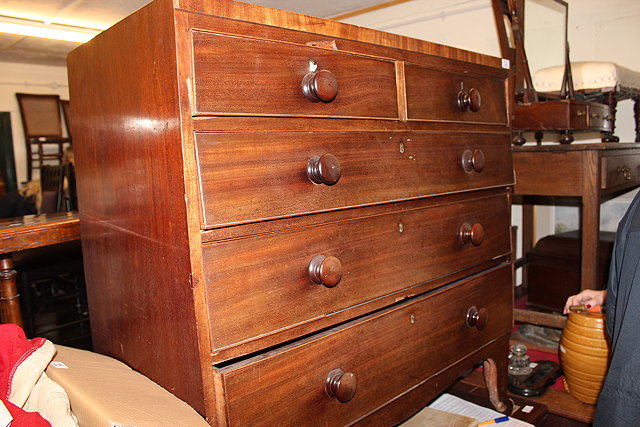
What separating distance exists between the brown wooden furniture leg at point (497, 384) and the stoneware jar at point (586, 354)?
20.1 inches

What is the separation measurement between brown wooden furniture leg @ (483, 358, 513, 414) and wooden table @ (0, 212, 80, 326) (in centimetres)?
144

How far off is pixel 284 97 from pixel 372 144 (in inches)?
11.4

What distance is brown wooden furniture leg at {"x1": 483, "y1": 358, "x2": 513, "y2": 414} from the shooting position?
70.4 inches

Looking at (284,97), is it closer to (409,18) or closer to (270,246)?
(270,246)

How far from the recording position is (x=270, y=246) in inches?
41.1

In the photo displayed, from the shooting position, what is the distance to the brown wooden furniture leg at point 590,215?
2.39 m

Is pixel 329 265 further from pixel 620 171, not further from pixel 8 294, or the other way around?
pixel 620 171

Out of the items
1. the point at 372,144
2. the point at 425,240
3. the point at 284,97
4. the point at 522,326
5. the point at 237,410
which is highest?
the point at 284,97

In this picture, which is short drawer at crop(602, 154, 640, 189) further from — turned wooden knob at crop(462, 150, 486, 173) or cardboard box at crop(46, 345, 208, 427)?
cardboard box at crop(46, 345, 208, 427)

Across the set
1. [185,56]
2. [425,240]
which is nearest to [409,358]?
[425,240]

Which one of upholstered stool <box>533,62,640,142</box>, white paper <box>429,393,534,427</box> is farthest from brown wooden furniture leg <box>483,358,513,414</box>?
upholstered stool <box>533,62,640,142</box>

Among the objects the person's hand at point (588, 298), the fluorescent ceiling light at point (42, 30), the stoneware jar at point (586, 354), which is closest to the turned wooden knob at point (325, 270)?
the person's hand at point (588, 298)

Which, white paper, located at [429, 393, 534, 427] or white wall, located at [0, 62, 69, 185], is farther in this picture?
white wall, located at [0, 62, 69, 185]

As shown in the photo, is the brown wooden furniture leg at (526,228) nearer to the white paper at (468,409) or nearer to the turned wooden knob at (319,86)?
the white paper at (468,409)
